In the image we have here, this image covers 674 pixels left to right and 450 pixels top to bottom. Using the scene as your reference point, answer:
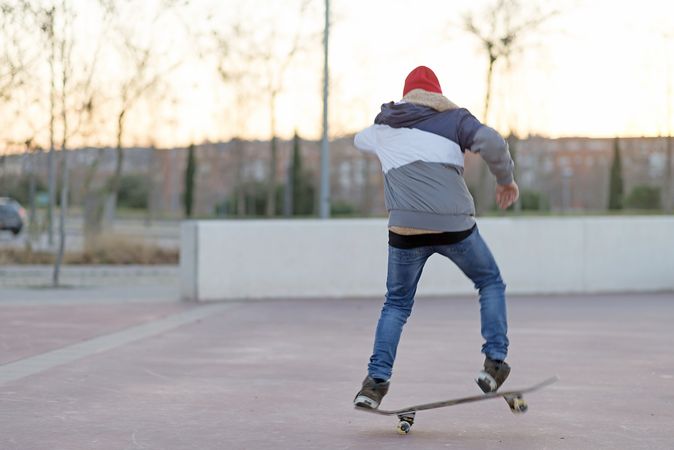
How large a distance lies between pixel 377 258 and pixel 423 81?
9.87m

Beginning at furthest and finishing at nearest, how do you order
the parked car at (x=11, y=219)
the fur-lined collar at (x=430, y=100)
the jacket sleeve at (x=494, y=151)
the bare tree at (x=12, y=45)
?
the parked car at (x=11, y=219) < the bare tree at (x=12, y=45) < the fur-lined collar at (x=430, y=100) < the jacket sleeve at (x=494, y=151)

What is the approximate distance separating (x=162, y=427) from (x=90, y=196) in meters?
20.3

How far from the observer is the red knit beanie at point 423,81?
6055 mm

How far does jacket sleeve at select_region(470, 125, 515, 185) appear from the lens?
5727 millimetres

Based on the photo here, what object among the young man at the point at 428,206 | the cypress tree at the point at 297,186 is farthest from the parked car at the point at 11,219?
the young man at the point at 428,206

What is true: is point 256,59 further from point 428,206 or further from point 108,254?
point 428,206

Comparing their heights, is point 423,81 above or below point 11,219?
above

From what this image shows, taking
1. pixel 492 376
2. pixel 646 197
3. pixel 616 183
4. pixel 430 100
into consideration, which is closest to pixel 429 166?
Result: pixel 430 100

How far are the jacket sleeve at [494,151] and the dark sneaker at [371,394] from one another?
3.67 ft

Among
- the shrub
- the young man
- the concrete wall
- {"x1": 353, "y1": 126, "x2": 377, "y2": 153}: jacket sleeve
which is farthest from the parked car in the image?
the young man

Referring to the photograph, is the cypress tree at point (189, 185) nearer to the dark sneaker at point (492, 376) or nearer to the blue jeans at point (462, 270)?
the blue jeans at point (462, 270)

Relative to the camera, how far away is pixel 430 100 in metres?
5.99

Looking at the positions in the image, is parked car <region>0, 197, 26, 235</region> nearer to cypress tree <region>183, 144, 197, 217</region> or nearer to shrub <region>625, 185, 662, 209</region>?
cypress tree <region>183, 144, 197, 217</region>

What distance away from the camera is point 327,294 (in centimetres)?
1565
